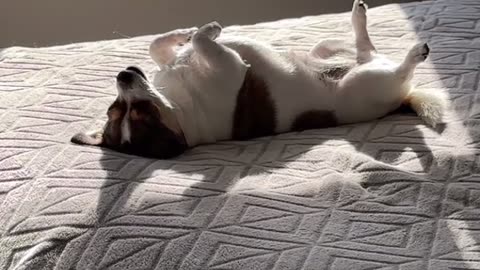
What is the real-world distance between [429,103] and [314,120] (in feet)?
0.80

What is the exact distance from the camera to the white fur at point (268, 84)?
1.55m

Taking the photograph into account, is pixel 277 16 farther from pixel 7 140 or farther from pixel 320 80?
pixel 7 140


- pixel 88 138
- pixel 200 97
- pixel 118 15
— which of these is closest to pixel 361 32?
pixel 200 97

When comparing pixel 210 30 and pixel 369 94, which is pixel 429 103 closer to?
pixel 369 94

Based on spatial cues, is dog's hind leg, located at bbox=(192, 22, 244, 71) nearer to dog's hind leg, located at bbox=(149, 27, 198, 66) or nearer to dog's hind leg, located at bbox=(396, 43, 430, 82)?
dog's hind leg, located at bbox=(149, 27, 198, 66)

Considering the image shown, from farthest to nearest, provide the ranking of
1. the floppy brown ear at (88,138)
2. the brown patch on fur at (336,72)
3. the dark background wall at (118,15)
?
the dark background wall at (118,15)
the brown patch on fur at (336,72)
the floppy brown ear at (88,138)

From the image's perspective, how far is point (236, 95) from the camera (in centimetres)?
158

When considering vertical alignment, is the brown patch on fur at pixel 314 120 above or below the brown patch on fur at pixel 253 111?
below

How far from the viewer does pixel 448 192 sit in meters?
1.25

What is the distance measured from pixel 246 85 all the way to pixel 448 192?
0.54 meters

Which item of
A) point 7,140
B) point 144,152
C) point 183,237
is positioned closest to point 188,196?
point 183,237

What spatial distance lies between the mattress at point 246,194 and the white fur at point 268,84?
2.0 inches

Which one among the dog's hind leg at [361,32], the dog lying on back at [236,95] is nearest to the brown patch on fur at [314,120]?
the dog lying on back at [236,95]

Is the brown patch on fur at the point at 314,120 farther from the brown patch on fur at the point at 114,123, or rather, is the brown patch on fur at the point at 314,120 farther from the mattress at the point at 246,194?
the brown patch on fur at the point at 114,123
